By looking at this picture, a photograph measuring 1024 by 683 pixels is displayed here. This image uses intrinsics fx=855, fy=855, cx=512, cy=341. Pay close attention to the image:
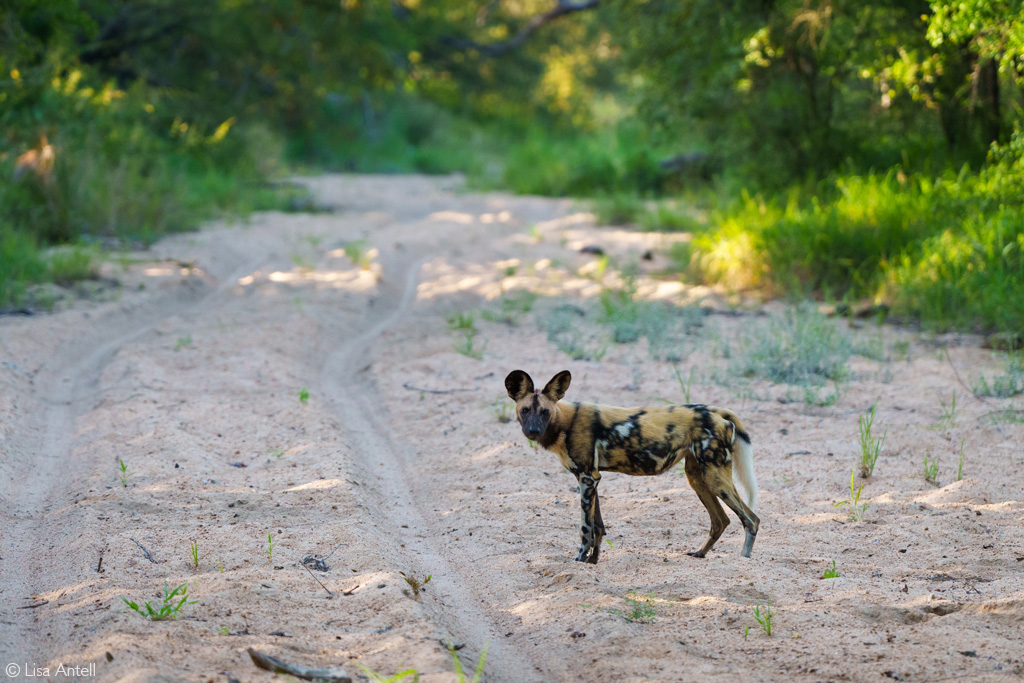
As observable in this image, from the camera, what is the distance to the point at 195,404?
566cm

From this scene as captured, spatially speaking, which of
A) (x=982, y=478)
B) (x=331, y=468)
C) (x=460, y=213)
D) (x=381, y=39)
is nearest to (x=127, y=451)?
(x=331, y=468)

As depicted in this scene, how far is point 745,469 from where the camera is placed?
3.79 meters

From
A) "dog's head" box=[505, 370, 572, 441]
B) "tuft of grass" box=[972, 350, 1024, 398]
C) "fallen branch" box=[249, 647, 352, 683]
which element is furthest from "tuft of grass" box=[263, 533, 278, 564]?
"tuft of grass" box=[972, 350, 1024, 398]

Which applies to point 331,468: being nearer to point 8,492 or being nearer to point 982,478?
point 8,492

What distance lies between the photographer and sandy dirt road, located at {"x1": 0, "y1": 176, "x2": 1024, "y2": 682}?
3.02 m

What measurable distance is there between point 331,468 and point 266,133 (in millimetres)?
12972

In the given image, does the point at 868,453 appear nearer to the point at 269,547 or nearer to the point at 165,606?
the point at 269,547

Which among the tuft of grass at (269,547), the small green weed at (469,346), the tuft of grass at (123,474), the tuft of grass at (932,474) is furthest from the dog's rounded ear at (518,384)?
the small green weed at (469,346)

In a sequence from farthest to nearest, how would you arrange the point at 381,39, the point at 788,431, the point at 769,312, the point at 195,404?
the point at 381,39
the point at 769,312
the point at 195,404
the point at 788,431

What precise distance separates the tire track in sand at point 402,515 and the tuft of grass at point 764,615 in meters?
0.82

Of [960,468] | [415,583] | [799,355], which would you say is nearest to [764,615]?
[415,583]

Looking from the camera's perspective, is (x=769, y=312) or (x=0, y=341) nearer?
(x=0, y=341)

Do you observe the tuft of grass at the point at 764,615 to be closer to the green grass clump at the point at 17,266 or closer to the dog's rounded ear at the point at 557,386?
the dog's rounded ear at the point at 557,386

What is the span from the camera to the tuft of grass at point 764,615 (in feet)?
10.1
